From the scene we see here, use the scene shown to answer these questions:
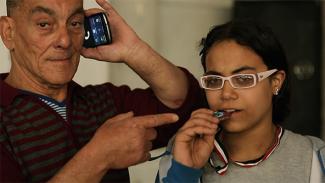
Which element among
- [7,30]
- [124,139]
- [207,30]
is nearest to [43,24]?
[7,30]

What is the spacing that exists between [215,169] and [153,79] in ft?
1.09

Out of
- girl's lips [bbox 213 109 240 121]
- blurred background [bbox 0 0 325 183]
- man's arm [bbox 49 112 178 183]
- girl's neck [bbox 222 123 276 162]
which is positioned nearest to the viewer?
man's arm [bbox 49 112 178 183]

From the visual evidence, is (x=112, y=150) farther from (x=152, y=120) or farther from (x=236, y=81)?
(x=236, y=81)

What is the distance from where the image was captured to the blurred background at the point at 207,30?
6.91ft

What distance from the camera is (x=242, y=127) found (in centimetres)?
130

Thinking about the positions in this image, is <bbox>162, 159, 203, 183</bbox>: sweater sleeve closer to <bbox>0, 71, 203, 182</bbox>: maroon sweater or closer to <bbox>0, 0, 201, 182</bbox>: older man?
<bbox>0, 0, 201, 182</bbox>: older man

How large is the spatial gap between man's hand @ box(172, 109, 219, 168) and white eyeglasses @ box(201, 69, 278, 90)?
9cm

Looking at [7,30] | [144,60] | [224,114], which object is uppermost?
[7,30]

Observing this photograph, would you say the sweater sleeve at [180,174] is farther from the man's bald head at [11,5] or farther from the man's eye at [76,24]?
the man's bald head at [11,5]

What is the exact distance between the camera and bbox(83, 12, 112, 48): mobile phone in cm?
142

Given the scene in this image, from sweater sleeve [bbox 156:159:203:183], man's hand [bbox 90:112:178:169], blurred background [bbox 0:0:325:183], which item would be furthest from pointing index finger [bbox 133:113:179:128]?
blurred background [bbox 0:0:325:183]

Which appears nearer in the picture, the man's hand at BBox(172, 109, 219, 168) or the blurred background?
the man's hand at BBox(172, 109, 219, 168)

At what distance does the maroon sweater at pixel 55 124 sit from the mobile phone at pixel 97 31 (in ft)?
0.44

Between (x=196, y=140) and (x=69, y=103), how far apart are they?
1.24 ft
